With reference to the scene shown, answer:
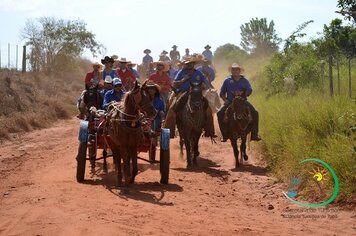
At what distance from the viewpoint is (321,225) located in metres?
8.00

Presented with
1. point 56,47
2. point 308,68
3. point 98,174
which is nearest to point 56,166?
point 98,174

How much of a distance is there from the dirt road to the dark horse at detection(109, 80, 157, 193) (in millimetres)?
707

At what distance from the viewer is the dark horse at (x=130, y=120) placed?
9906 mm

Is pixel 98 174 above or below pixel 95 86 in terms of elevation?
below

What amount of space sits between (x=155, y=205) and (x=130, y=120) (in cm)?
180

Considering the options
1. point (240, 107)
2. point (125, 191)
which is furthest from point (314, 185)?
point (240, 107)

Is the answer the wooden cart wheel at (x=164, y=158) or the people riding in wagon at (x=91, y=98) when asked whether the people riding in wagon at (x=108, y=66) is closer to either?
the people riding in wagon at (x=91, y=98)

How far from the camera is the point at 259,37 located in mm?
59062

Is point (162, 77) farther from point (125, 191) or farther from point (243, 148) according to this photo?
point (125, 191)

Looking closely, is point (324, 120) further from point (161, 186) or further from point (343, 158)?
point (161, 186)

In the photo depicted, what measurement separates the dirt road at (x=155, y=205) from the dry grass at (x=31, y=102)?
648 cm

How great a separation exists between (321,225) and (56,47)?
3449 centimetres

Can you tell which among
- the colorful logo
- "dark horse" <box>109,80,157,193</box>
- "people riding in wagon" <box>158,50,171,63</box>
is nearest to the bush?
the colorful logo

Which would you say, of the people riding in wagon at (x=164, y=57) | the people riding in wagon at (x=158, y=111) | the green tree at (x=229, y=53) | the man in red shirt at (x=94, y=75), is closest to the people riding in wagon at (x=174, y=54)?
the people riding in wagon at (x=164, y=57)
